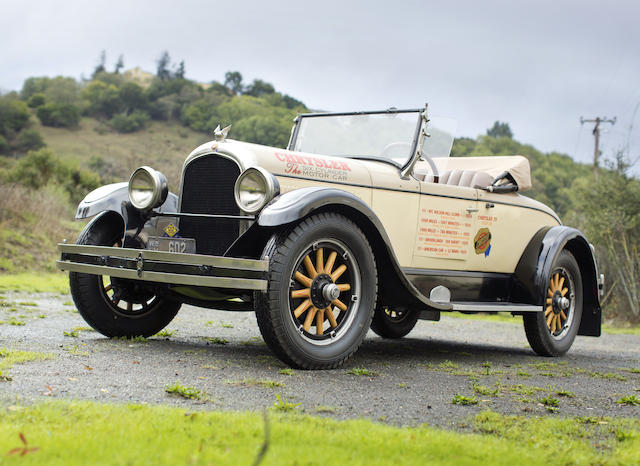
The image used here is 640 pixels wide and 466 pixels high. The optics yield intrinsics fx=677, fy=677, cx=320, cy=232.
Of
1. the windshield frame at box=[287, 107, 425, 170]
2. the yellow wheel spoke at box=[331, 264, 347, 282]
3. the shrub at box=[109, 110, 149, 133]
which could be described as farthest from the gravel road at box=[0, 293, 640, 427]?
the shrub at box=[109, 110, 149, 133]

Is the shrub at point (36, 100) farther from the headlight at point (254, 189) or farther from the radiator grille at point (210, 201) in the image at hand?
the headlight at point (254, 189)

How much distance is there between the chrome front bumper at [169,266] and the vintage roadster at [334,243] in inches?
0.4

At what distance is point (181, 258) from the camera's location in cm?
479

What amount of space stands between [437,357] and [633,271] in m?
13.7

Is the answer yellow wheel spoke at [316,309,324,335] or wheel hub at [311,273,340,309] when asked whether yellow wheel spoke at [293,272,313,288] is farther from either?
yellow wheel spoke at [316,309,324,335]

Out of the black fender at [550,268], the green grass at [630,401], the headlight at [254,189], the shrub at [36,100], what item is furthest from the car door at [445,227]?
the shrub at [36,100]

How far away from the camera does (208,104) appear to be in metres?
47.8

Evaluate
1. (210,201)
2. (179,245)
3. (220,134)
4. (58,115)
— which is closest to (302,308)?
(179,245)

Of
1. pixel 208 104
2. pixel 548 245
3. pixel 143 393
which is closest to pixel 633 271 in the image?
pixel 548 245

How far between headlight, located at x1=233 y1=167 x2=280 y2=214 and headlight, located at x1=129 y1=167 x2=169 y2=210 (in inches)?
37.2

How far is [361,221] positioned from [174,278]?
1.54 m

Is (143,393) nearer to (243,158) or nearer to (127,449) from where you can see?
(127,449)

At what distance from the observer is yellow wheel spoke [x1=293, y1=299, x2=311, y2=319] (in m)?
4.89

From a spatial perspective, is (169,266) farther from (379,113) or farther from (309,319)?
(379,113)
